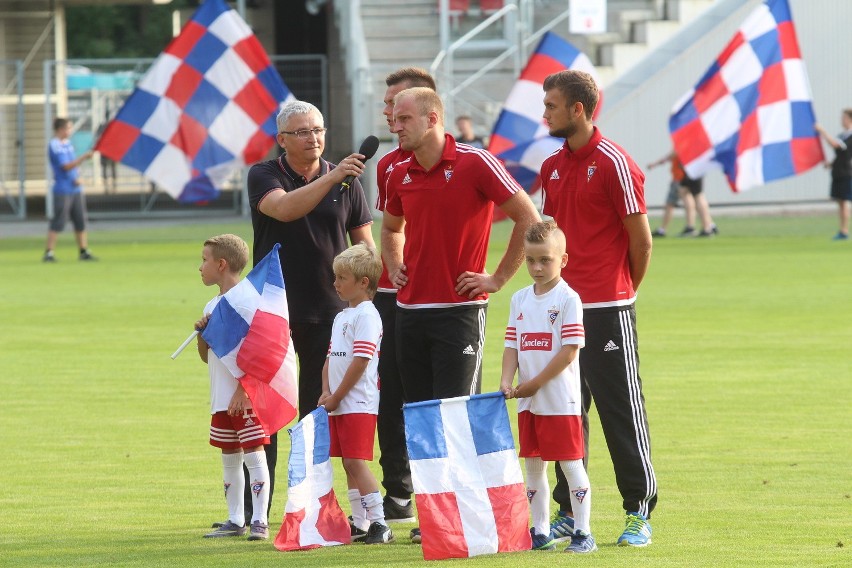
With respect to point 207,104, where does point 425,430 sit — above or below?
below

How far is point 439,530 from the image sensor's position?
5941 mm

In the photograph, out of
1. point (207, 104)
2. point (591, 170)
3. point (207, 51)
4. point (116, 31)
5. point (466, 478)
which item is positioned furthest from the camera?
point (116, 31)

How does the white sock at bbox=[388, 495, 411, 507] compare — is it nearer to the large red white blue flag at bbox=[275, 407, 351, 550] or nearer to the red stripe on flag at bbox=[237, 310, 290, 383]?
the large red white blue flag at bbox=[275, 407, 351, 550]

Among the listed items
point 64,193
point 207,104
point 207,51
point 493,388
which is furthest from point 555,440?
point 64,193

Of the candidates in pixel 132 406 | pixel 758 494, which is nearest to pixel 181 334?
pixel 132 406

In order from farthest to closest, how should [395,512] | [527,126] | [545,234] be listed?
[527,126]
[395,512]
[545,234]

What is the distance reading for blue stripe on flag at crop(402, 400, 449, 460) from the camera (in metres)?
6.00

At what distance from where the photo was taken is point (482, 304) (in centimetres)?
643

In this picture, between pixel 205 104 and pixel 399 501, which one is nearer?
pixel 399 501

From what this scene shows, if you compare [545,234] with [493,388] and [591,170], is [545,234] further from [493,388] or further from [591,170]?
[493,388]

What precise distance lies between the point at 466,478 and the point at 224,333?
127 cm

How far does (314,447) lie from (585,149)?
164 cm

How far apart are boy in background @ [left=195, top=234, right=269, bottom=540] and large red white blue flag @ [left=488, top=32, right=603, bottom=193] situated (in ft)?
51.2

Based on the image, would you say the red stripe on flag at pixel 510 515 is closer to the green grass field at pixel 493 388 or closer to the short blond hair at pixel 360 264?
the green grass field at pixel 493 388
